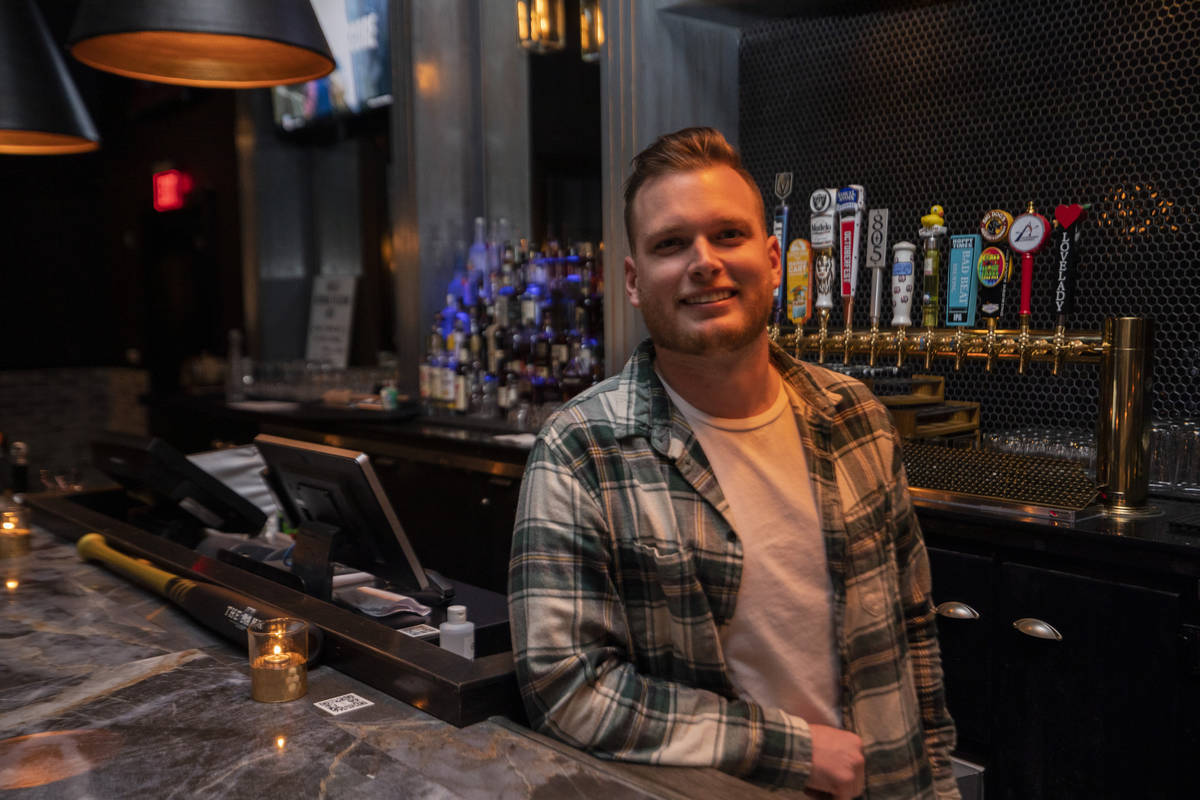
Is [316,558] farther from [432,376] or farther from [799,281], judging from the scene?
[432,376]

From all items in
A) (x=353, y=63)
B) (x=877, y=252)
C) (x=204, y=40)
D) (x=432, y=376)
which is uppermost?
(x=353, y=63)

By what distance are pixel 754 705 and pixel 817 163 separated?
2619 mm

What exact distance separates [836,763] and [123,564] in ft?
5.83

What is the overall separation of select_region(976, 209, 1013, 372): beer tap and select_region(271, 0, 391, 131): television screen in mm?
4219

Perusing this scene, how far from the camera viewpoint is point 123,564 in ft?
8.02

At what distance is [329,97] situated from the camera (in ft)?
21.7

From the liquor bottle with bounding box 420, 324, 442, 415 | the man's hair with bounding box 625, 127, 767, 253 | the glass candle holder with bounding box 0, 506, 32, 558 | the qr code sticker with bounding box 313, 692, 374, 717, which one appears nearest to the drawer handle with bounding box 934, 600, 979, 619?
the man's hair with bounding box 625, 127, 767, 253

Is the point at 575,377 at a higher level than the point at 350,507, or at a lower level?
higher

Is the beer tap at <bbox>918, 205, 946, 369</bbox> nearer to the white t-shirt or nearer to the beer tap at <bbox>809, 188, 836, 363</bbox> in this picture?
the beer tap at <bbox>809, 188, 836, 363</bbox>

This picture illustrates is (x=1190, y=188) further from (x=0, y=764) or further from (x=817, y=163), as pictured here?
(x=0, y=764)

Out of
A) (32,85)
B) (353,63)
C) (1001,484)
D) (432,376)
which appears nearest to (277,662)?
(1001,484)

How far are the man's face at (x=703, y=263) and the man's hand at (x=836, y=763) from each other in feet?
1.91

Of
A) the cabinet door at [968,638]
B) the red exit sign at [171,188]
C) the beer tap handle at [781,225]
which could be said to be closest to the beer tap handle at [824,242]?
the beer tap handle at [781,225]

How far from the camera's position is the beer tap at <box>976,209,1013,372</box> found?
284cm
